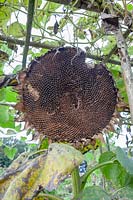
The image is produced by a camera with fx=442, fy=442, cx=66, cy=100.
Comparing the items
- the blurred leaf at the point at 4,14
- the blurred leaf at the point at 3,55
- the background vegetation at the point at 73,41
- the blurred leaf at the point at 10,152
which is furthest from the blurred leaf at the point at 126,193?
the blurred leaf at the point at 10,152

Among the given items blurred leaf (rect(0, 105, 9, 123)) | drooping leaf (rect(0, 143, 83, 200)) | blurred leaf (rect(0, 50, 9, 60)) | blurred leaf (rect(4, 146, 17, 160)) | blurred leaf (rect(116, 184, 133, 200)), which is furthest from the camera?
blurred leaf (rect(4, 146, 17, 160))

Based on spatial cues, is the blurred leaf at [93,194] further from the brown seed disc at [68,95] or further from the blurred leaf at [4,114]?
the blurred leaf at [4,114]

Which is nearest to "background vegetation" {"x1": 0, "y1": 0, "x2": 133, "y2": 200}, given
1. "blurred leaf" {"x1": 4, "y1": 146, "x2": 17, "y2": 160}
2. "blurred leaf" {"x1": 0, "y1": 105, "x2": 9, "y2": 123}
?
"blurred leaf" {"x1": 0, "y1": 105, "x2": 9, "y2": 123}

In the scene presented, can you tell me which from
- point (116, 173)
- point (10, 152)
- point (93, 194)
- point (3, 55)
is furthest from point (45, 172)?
point (10, 152)

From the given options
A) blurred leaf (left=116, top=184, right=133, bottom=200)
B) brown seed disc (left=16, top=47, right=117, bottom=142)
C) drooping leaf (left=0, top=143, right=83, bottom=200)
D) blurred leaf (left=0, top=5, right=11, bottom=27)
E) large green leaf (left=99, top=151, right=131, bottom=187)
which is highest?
blurred leaf (left=0, top=5, right=11, bottom=27)

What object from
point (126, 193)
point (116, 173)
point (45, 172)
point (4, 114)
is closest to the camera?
point (45, 172)

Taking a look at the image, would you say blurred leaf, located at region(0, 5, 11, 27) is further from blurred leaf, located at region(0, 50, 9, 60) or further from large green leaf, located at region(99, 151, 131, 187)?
large green leaf, located at region(99, 151, 131, 187)

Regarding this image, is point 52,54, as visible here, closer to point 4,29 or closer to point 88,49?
point 88,49

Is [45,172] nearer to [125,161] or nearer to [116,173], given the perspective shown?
[125,161]

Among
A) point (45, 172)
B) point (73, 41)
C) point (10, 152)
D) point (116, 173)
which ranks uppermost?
point (73, 41)
